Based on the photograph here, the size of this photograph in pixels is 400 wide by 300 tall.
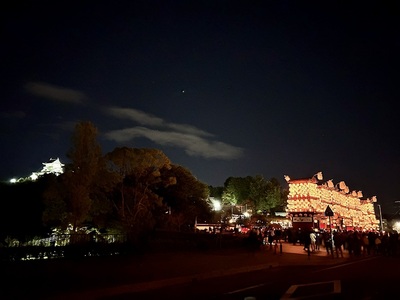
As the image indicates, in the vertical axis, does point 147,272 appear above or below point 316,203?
below

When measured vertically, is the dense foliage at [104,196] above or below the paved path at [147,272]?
above

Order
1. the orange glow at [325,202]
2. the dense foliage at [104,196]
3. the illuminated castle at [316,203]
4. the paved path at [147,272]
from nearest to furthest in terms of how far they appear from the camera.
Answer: the paved path at [147,272] < the dense foliage at [104,196] < the illuminated castle at [316,203] < the orange glow at [325,202]

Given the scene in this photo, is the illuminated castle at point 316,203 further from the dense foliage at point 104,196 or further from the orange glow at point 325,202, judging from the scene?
the dense foliage at point 104,196

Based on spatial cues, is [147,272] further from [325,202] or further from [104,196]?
[325,202]

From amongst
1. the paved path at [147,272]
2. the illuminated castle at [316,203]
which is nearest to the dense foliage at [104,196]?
the paved path at [147,272]

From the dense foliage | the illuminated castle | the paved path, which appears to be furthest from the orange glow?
the paved path

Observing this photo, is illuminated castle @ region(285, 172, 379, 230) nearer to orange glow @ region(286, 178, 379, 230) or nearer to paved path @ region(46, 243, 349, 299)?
orange glow @ region(286, 178, 379, 230)

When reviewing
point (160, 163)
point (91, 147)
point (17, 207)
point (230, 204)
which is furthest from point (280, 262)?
point (230, 204)

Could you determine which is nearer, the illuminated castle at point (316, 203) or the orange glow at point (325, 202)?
the illuminated castle at point (316, 203)

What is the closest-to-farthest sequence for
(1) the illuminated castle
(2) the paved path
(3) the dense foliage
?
(2) the paved path, (3) the dense foliage, (1) the illuminated castle

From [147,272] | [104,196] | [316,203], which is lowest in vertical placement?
[147,272]

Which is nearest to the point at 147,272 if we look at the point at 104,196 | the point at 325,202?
the point at 104,196

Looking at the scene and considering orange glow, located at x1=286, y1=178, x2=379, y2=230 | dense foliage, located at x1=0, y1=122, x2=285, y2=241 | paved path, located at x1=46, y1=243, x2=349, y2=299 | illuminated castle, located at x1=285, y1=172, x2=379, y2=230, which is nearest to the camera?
paved path, located at x1=46, y1=243, x2=349, y2=299

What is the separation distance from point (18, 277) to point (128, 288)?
14.3ft
